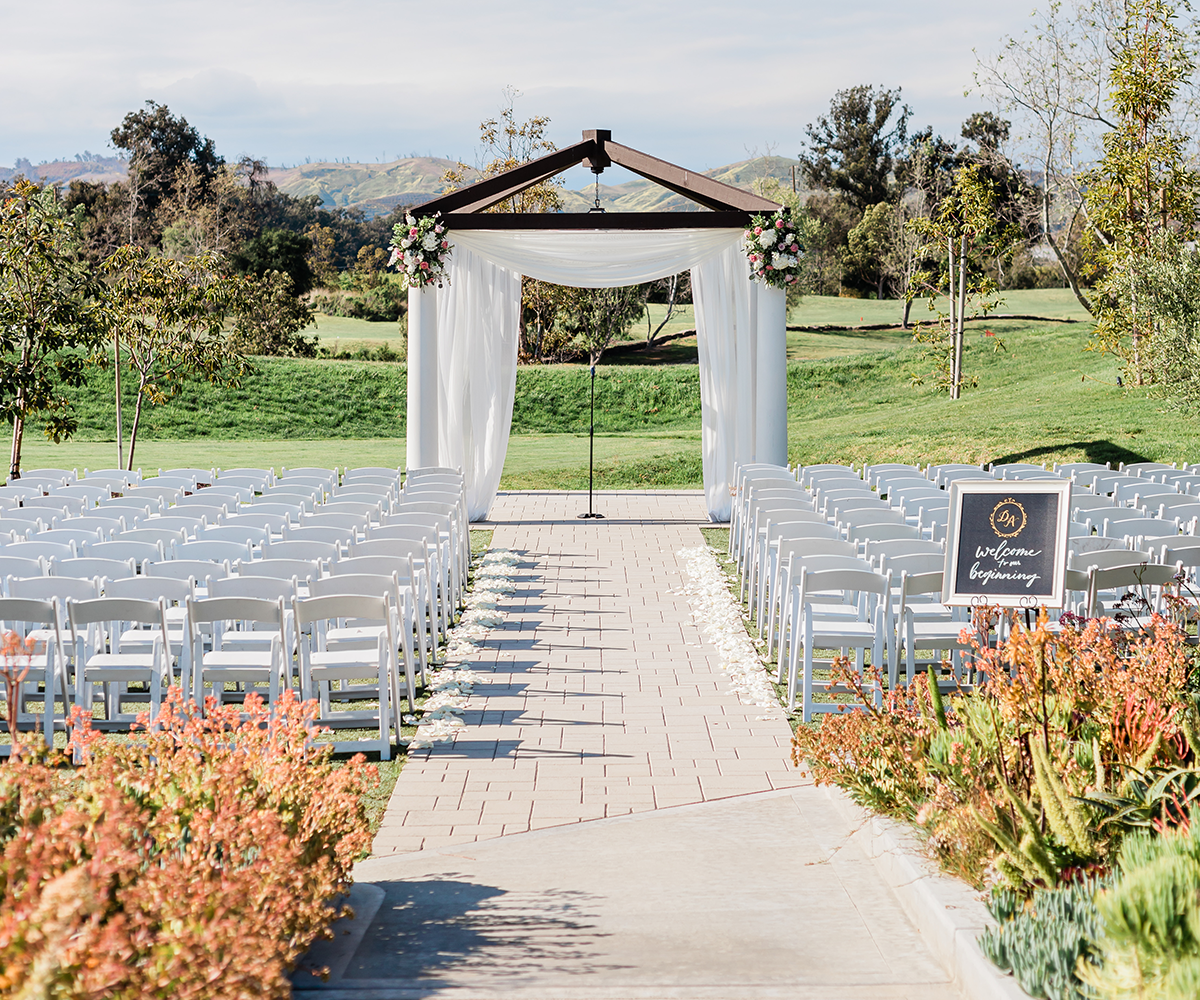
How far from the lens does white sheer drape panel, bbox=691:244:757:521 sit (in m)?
15.1

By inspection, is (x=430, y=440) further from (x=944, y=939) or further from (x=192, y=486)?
(x=944, y=939)

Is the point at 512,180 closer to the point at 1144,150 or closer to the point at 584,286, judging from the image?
the point at 584,286

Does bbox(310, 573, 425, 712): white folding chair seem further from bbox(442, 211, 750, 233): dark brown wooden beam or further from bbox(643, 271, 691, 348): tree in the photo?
bbox(643, 271, 691, 348): tree

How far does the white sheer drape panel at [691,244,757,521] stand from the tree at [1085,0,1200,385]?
9633 mm

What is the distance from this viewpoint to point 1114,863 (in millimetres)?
4008

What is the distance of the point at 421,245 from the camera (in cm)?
1462

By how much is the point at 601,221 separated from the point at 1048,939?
1250 centimetres

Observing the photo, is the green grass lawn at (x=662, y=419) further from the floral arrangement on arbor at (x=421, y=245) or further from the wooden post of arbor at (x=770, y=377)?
the floral arrangement on arbor at (x=421, y=245)

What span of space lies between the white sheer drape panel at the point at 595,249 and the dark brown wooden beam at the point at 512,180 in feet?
1.34

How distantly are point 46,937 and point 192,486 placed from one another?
11699 millimetres

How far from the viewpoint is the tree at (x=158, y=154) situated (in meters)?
59.7

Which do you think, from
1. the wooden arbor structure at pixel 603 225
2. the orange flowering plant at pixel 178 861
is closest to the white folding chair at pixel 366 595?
the orange flowering plant at pixel 178 861

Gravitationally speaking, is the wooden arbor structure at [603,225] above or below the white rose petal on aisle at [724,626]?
above

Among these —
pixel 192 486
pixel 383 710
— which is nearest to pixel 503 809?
pixel 383 710
